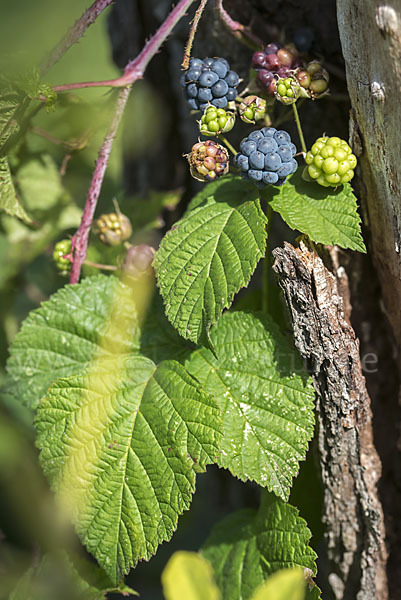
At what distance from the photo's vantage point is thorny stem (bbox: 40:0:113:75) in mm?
1396

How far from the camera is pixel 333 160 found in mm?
1288

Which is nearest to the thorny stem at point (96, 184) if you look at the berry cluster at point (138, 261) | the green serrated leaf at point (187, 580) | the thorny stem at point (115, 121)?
the thorny stem at point (115, 121)

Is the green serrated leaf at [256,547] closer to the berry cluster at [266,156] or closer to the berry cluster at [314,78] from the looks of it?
the berry cluster at [266,156]

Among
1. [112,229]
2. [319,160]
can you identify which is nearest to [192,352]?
[112,229]

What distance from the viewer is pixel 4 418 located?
2297 millimetres

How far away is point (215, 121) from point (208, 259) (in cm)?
30

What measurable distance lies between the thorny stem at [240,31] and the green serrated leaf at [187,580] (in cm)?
124

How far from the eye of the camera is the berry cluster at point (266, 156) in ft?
4.17

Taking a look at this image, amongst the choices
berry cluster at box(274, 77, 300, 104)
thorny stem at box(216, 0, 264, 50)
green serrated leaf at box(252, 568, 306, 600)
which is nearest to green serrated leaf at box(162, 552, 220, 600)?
green serrated leaf at box(252, 568, 306, 600)

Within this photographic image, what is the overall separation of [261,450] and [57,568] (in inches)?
27.5

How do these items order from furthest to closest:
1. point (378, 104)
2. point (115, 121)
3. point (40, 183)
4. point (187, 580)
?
point (40, 183) < point (115, 121) < point (378, 104) < point (187, 580)

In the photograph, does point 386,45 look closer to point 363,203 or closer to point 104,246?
point 363,203

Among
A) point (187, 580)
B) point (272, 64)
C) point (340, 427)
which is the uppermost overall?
point (272, 64)

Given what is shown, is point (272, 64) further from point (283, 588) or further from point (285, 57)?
point (283, 588)
